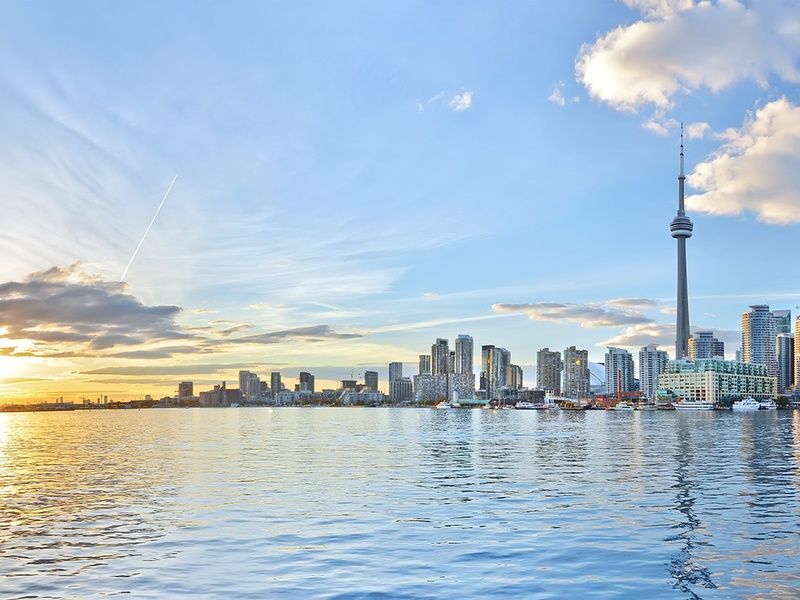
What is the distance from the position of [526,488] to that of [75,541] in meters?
34.6

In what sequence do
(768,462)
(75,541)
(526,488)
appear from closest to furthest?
(75,541) < (526,488) < (768,462)

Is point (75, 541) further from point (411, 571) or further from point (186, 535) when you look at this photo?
point (411, 571)

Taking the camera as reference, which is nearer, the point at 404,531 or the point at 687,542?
the point at 687,542

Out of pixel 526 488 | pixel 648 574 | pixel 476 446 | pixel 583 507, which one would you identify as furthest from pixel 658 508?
pixel 476 446

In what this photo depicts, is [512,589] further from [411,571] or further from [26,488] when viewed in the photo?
[26,488]

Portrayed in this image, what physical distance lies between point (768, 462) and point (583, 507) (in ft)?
157

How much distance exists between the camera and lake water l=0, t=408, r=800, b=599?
105ft

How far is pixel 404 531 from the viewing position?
4278 centimetres

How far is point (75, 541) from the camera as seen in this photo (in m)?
41.3

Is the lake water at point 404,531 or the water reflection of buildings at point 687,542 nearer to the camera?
the lake water at point 404,531

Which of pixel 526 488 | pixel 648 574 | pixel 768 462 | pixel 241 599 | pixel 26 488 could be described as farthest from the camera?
pixel 768 462

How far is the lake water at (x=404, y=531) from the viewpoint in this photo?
3198cm

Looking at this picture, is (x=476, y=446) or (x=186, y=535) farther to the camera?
(x=476, y=446)

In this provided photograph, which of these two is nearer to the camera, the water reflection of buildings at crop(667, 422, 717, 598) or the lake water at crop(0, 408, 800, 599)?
the lake water at crop(0, 408, 800, 599)
